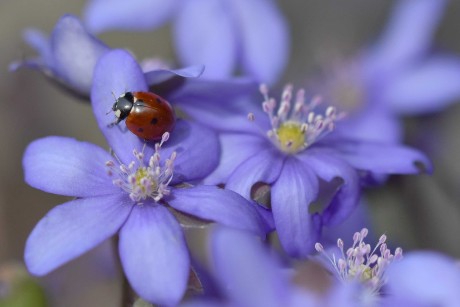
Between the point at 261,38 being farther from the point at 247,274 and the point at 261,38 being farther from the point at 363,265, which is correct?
the point at 247,274

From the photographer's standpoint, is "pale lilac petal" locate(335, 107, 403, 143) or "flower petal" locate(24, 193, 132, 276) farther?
"pale lilac petal" locate(335, 107, 403, 143)

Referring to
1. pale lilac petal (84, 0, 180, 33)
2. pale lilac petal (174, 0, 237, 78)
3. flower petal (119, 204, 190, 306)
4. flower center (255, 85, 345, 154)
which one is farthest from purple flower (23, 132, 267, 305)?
pale lilac petal (84, 0, 180, 33)

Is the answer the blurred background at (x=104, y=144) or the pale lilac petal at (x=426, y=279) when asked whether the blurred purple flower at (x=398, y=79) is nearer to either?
the blurred background at (x=104, y=144)

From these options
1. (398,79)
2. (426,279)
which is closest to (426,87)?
(398,79)

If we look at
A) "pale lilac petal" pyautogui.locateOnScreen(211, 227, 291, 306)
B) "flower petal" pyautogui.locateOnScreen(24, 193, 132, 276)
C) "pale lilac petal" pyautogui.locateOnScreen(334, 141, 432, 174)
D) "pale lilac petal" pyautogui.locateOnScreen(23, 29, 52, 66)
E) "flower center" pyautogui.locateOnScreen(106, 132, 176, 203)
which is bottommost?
"flower petal" pyautogui.locateOnScreen(24, 193, 132, 276)

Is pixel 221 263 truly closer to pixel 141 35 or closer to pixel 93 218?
pixel 93 218

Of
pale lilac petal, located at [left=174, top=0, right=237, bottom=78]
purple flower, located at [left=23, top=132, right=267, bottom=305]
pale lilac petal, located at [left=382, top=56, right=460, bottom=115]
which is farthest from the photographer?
pale lilac petal, located at [left=382, top=56, right=460, bottom=115]

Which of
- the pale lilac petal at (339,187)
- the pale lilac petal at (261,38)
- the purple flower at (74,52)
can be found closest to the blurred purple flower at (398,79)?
the pale lilac petal at (261,38)

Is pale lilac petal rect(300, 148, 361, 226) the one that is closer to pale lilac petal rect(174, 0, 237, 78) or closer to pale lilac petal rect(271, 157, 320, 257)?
pale lilac petal rect(271, 157, 320, 257)
